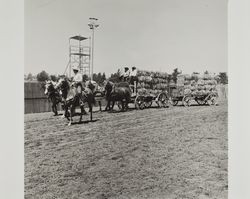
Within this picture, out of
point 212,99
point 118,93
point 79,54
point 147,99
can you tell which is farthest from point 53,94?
point 212,99

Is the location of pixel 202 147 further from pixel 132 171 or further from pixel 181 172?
pixel 132 171

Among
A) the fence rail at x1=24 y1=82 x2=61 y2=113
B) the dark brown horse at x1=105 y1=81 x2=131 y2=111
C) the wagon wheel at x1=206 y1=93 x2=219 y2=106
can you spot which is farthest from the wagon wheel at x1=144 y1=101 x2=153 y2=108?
the fence rail at x1=24 y1=82 x2=61 y2=113

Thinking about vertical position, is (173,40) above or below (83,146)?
above

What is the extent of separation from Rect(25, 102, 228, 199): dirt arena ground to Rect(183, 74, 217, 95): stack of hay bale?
0.23 meters

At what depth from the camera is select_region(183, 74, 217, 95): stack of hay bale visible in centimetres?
374

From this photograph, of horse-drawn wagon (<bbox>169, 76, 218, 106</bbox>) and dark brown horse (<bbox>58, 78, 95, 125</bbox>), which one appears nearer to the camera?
dark brown horse (<bbox>58, 78, 95, 125</bbox>)

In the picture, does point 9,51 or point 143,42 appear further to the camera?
point 143,42

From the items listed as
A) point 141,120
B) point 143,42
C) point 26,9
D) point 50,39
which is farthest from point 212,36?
point 26,9

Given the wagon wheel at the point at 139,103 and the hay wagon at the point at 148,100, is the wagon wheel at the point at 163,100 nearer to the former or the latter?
the hay wagon at the point at 148,100

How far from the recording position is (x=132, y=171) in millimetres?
3578

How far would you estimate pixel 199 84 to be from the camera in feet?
12.6

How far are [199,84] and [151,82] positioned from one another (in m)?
0.57

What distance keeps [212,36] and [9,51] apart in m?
2.27

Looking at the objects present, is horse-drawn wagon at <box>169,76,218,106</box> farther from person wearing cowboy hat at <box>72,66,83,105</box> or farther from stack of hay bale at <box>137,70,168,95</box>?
person wearing cowboy hat at <box>72,66,83,105</box>
